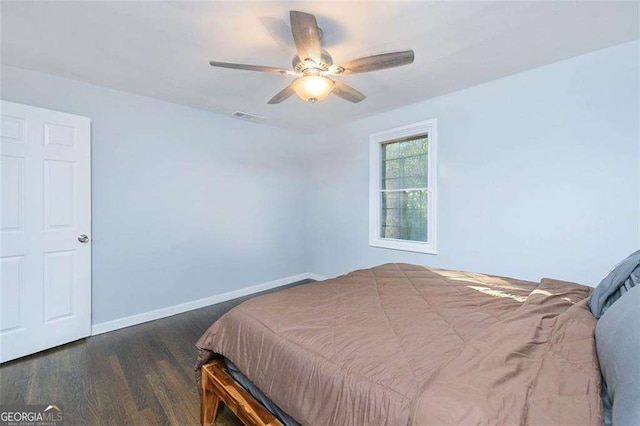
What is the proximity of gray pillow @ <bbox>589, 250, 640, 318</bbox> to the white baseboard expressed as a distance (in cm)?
358

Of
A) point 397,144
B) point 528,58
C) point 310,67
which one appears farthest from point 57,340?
point 528,58

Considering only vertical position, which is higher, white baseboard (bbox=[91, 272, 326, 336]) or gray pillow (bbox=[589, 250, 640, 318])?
gray pillow (bbox=[589, 250, 640, 318])

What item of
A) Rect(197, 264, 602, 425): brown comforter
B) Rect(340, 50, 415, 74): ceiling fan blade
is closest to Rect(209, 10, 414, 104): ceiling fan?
Rect(340, 50, 415, 74): ceiling fan blade

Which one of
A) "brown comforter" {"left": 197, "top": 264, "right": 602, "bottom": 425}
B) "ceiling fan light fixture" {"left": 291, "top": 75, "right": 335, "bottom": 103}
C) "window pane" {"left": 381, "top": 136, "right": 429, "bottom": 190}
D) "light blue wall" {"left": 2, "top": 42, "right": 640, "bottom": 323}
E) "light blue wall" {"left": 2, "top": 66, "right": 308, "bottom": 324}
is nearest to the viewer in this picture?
"brown comforter" {"left": 197, "top": 264, "right": 602, "bottom": 425}

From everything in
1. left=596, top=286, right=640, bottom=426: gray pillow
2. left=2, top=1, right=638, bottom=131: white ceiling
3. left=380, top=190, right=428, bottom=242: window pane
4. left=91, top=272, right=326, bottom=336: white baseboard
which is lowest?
left=91, top=272, right=326, bottom=336: white baseboard

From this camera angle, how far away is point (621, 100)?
2.19 m

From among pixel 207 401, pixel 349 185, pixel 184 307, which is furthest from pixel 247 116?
pixel 207 401

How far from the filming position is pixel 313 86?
200cm

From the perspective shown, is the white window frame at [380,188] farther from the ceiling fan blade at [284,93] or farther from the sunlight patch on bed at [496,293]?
the ceiling fan blade at [284,93]

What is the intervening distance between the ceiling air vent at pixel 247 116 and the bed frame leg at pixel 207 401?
3.05 metres

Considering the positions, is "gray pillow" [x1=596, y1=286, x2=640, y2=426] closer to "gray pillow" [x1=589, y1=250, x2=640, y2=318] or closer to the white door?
"gray pillow" [x1=589, y1=250, x2=640, y2=318]

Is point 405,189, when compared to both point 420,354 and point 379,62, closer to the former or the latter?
point 379,62

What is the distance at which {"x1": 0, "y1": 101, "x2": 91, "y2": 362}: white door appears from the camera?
7.58 ft

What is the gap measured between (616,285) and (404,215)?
250 centimetres
